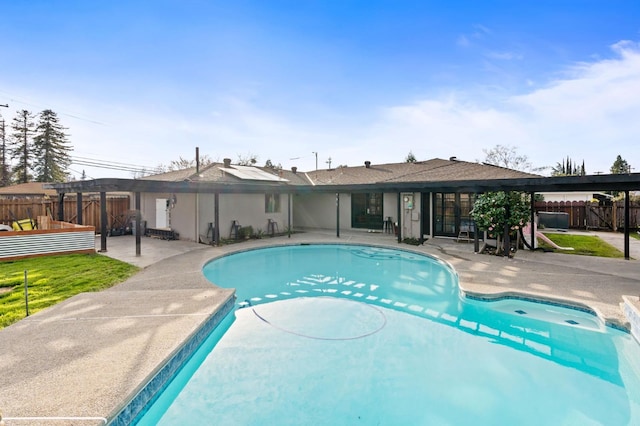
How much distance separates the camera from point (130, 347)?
4.28 m

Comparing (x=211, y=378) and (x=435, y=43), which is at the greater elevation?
(x=435, y=43)

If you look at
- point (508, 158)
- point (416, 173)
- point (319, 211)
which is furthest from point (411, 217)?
point (508, 158)

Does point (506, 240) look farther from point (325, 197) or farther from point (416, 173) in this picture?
point (325, 197)

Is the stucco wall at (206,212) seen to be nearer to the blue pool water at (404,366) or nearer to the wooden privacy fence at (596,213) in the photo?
the blue pool water at (404,366)

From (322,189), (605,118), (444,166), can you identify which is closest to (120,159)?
(322,189)

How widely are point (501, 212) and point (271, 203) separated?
10.1 meters

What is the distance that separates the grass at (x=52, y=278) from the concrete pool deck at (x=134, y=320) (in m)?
0.39

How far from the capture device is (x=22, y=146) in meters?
34.0

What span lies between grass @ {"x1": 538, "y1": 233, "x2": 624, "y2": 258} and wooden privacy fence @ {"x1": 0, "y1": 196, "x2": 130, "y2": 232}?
59.4 ft

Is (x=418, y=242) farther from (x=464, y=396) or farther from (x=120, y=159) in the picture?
(x=120, y=159)

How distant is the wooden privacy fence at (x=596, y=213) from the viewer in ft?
54.3

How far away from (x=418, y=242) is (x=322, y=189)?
4.76 meters

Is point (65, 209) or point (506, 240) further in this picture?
point (65, 209)

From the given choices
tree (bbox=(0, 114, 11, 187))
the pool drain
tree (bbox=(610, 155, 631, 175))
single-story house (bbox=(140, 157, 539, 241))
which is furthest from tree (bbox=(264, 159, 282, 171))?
tree (bbox=(610, 155, 631, 175))
